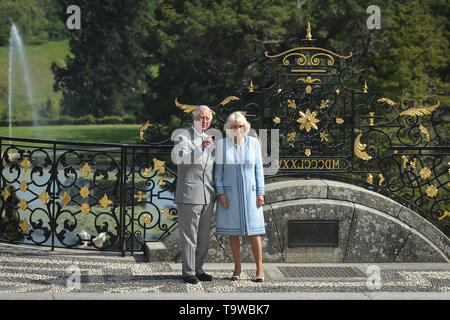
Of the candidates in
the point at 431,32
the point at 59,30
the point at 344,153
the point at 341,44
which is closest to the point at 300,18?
the point at 341,44

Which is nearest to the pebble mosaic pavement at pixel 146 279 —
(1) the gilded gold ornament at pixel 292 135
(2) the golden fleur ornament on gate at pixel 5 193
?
(2) the golden fleur ornament on gate at pixel 5 193

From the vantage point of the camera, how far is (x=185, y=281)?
25.0 ft

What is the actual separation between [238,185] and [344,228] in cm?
200

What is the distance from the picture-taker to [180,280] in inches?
303

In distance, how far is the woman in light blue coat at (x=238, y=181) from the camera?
757 cm

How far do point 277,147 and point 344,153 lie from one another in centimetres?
119

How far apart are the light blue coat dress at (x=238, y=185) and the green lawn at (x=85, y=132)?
3410 centimetres

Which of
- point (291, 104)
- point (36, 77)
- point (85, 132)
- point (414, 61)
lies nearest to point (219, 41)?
point (414, 61)

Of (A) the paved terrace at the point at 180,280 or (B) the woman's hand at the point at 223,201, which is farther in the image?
(B) the woman's hand at the point at 223,201

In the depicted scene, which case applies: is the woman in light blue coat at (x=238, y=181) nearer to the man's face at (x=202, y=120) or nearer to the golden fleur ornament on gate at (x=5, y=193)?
the man's face at (x=202, y=120)

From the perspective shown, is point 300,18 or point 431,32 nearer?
point 431,32

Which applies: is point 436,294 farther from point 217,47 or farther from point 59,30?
point 59,30

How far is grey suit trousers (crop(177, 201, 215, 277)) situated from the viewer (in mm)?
7527

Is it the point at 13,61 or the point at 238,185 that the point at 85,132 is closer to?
the point at 13,61
